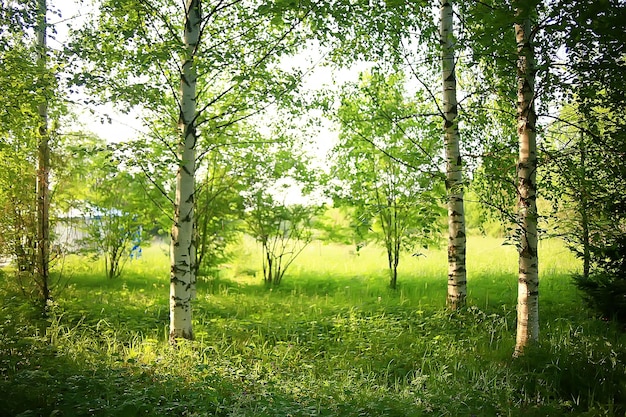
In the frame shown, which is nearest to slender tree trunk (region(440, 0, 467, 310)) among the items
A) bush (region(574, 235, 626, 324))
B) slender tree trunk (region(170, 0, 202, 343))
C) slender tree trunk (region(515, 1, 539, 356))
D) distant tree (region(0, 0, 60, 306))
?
bush (region(574, 235, 626, 324))

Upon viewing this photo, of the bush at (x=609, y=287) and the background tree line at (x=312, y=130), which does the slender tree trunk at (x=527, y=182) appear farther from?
the bush at (x=609, y=287)

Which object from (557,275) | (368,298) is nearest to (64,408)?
(368,298)

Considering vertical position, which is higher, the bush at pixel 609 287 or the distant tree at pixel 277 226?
the distant tree at pixel 277 226

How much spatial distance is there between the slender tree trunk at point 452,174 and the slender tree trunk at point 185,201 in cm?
348

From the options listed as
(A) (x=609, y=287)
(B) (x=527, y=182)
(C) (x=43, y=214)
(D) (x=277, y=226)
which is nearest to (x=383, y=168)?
(D) (x=277, y=226)

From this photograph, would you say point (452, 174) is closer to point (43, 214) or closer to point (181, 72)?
point (181, 72)

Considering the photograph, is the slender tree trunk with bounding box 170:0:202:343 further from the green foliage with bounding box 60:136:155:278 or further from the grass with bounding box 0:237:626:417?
the green foliage with bounding box 60:136:155:278

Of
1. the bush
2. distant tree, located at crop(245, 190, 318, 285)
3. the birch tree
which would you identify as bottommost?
the bush

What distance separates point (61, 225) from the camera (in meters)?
8.65

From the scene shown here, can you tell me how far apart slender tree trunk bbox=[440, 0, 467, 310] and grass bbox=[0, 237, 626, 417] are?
1.47 ft

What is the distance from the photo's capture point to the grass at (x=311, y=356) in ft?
11.9

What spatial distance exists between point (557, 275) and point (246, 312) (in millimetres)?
6902

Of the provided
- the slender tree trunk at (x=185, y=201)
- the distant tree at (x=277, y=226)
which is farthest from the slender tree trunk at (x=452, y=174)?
the distant tree at (x=277, y=226)

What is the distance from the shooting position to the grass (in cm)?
364
